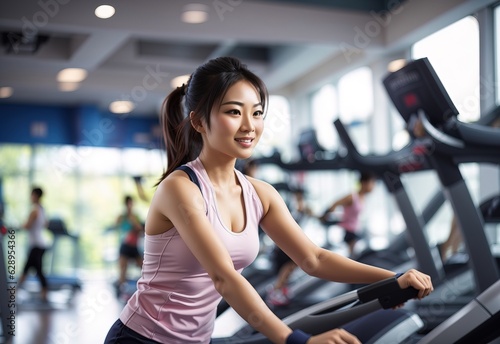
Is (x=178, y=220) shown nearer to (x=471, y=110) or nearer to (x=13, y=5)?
(x=13, y=5)

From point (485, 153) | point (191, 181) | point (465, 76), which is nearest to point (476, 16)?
point (465, 76)

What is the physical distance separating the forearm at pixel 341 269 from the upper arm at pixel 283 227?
19mm

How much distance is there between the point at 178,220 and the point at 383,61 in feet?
21.3

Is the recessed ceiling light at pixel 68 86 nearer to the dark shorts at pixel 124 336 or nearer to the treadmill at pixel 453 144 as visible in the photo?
the treadmill at pixel 453 144

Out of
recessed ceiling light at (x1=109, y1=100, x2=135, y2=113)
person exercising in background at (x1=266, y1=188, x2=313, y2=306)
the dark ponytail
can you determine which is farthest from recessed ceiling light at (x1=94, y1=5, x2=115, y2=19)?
recessed ceiling light at (x1=109, y1=100, x2=135, y2=113)

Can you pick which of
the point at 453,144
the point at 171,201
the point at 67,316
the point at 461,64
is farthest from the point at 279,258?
the point at 171,201

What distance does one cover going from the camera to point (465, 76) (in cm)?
596

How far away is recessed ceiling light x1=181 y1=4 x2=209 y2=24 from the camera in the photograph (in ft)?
19.4

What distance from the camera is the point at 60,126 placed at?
34.1ft

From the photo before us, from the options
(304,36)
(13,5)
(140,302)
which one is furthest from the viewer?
(304,36)

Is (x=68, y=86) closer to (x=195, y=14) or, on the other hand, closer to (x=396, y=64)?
(x=195, y=14)

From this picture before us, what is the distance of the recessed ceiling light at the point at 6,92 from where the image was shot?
9120 millimetres

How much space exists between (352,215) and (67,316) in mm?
2979

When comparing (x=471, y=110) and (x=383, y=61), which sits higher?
(x=383, y=61)
